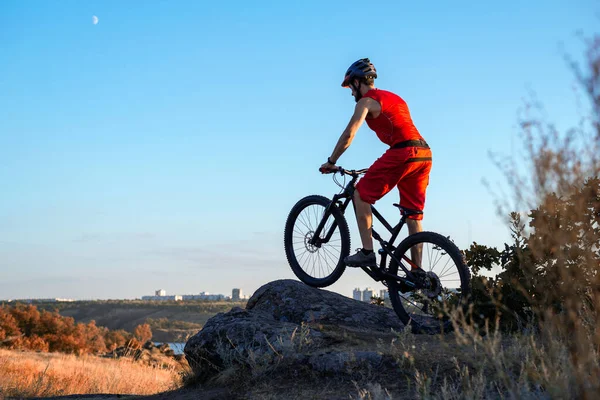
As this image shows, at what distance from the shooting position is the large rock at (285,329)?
5.64 m

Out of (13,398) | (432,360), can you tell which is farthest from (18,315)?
(432,360)

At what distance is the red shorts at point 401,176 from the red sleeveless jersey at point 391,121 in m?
0.16

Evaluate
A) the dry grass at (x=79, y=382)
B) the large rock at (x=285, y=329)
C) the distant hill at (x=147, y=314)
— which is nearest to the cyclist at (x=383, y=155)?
the large rock at (x=285, y=329)

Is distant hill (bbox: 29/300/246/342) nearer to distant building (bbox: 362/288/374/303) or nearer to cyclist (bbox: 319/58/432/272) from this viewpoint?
distant building (bbox: 362/288/374/303)

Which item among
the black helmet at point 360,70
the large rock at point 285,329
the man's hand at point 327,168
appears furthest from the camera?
the man's hand at point 327,168

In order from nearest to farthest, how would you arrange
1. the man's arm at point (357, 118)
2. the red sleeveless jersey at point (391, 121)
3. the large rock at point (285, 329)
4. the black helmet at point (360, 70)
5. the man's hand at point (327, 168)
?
the large rock at point (285, 329), the man's arm at point (357, 118), the red sleeveless jersey at point (391, 121), the black helmet at point (360, 70), the man's hand at point (327, 168)

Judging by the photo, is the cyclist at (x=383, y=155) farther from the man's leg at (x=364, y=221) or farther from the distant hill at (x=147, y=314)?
the distant hill at (x=147, y=314)

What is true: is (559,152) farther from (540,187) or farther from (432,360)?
(432,360)

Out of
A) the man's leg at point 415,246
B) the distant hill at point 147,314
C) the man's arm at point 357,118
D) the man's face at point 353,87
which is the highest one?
the man's face at point 353,87

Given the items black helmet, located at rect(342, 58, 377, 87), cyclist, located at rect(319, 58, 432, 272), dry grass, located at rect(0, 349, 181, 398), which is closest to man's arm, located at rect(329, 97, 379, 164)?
cyclist, located at rect(319, 58, 432, 272)

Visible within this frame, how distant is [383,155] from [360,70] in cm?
100

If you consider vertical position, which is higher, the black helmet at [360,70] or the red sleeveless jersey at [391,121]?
the black helmet at [360,70]

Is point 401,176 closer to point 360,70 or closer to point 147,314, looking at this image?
point 360,70

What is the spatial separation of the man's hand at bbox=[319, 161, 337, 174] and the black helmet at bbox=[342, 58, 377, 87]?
0.95 meters
